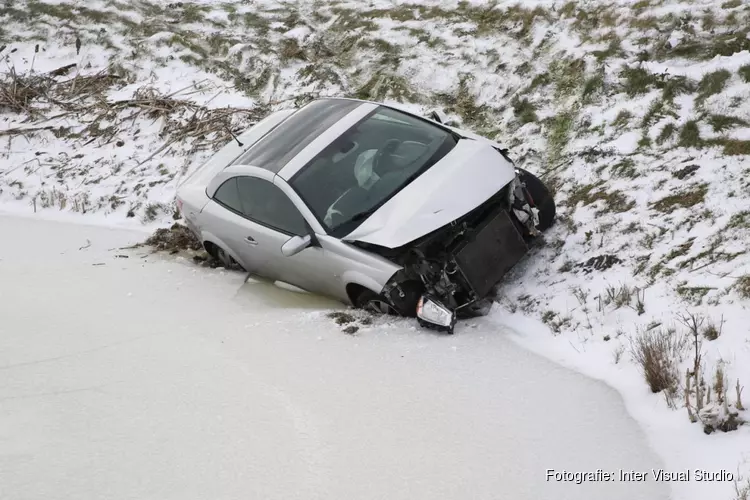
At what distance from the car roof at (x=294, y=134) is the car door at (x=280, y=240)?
0.79 ft

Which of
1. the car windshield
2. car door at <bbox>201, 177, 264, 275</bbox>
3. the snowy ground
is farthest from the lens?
car door at <bbox>201, 177, 264, 275</bbox>

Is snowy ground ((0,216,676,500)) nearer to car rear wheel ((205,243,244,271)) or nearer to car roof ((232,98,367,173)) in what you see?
car rear wheel ((205,243,244,271))

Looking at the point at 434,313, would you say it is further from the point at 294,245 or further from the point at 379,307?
the point at 294,245

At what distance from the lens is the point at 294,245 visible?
6262 mm

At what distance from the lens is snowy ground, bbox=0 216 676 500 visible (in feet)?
14.3

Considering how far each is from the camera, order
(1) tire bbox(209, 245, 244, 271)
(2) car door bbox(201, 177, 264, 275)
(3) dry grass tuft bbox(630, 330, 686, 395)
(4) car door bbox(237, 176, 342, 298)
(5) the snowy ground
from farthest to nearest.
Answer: (1) tire bbox(209, 245, 244, 271) < (2) car door bbox(201, 177, 264, 275) < (4) car door bbox(237, 176, 342, 298) < (3) dry grass tuft bbox(630, 330, 686, 395) < (5) the snowy ground

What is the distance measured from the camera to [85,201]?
10523 millimetres

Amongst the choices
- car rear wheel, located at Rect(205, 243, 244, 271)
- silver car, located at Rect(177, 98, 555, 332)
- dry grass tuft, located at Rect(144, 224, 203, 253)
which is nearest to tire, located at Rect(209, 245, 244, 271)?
car rear wheel, located at Rect(205, 243, 244, 271)

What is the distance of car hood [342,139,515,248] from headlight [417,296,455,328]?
559 millimetres

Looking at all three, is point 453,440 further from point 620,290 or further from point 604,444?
point 620,290

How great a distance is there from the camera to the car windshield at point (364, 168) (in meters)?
6.40

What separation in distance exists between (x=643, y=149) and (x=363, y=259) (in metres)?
3.45

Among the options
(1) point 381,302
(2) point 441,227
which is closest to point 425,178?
(2) point 441,227

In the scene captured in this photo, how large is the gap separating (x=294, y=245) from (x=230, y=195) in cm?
139
